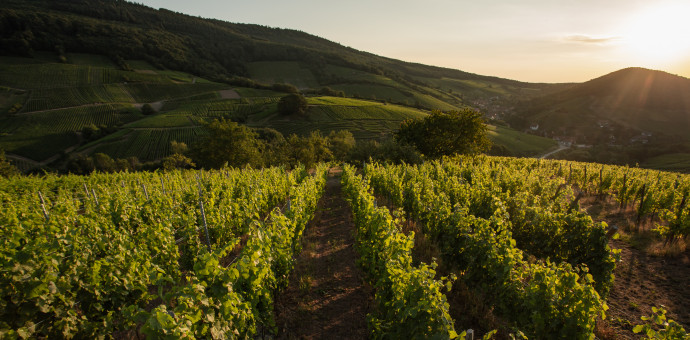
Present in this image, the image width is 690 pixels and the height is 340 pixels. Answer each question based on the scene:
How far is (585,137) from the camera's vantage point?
267 feet

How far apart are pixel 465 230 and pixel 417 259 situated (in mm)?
2270

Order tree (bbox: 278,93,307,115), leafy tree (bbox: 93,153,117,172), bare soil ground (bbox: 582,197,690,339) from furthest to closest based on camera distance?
tree (bbox: 278,93,307,115)
leafy tree (bbox: 93,153,117,172)
bare soil ground (bbox: 582,197,690,339)

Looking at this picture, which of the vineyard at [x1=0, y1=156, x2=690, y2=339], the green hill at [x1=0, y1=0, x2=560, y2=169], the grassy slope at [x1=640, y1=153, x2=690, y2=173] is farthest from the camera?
the green hill at [x1=0, y1=0, x2=560, y2=169]

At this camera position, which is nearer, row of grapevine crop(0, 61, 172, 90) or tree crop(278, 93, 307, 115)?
row of grapevine crop(0, 61, 172, 90)

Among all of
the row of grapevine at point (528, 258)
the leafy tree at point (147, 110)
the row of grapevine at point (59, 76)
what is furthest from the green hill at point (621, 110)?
the row of grapevine at point (59, 76)

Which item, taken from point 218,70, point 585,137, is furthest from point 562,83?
point 218,70

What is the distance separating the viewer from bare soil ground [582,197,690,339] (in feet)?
17.6

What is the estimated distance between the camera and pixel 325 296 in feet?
21.1

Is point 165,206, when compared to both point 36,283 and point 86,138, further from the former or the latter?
point 86,138

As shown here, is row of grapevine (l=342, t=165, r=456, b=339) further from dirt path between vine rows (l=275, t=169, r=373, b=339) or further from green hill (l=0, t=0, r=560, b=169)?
green hill (l=0, t=0, r=560, b=169)

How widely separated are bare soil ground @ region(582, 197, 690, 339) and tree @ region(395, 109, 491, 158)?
624 inches

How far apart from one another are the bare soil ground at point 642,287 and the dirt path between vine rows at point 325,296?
426 cm

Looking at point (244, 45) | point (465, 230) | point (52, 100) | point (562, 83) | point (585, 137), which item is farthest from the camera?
point (562, 83)

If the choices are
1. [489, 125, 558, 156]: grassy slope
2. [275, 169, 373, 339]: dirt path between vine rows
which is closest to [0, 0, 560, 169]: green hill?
[489, 125, 558, 156]: grassy slope
